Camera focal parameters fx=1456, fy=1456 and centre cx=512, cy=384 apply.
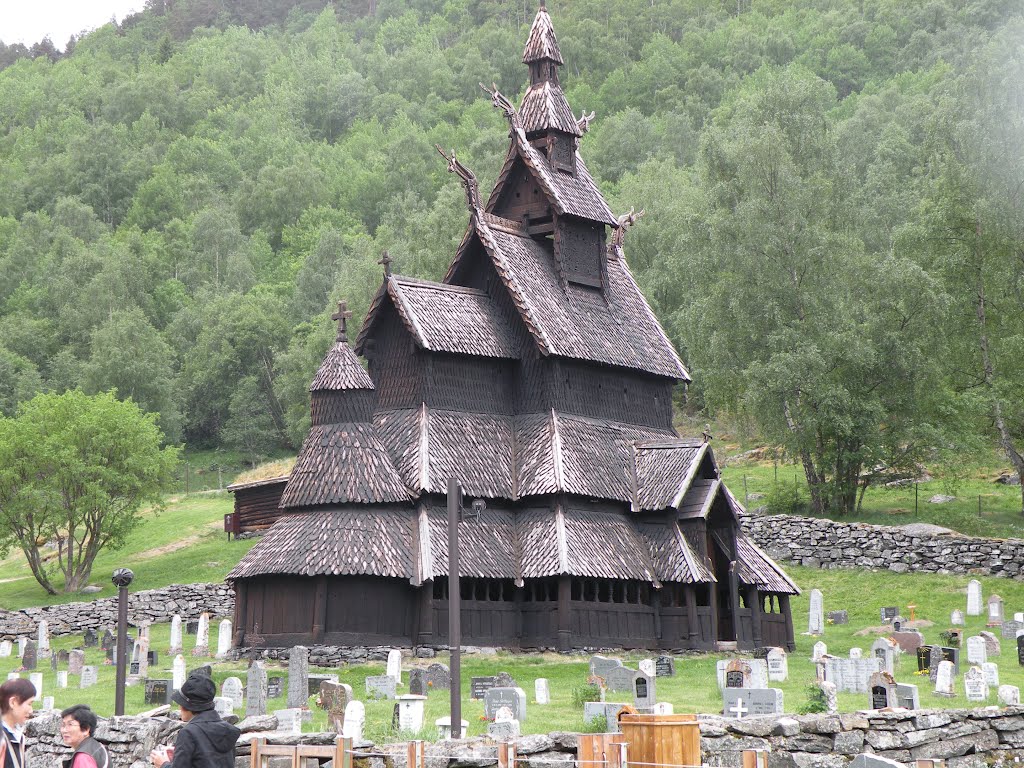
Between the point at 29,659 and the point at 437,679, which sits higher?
the point at 29,659

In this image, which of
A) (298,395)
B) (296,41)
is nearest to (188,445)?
(298,395)

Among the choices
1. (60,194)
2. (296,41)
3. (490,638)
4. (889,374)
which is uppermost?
(296,41)

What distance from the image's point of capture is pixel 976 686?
2670 cm

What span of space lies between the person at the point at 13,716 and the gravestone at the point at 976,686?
19488 mm

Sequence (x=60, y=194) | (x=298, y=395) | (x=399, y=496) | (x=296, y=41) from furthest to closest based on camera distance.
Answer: (x=296, y=41) < (x=60, y=194) < (x=298, y=395) < (x=399, y=496)

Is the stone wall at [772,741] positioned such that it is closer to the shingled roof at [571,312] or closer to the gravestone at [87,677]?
the gravestone at [87,677]

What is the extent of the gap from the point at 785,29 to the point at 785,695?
13808cm

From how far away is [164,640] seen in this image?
Result: 44.1 m

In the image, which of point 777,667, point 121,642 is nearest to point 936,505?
point 777,667

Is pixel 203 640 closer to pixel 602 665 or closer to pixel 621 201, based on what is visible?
pixel 602 665

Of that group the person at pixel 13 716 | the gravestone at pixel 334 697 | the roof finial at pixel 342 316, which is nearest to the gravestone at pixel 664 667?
the gravestone at pixel 334 697

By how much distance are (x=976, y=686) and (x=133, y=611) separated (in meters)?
30.6

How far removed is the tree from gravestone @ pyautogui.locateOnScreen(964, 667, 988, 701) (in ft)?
121

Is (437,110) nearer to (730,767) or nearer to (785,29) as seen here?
(785,29)
